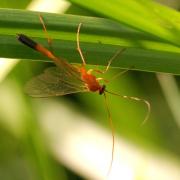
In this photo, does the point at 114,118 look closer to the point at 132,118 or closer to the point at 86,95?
the point at 132,118

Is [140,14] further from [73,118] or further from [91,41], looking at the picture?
[73,118]

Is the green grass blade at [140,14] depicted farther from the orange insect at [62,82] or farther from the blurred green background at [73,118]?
the blurred green background at [73,118]

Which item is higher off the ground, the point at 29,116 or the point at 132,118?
the point at 132,118

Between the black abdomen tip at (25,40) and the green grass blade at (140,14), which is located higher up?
the green grass blade at (140,14)

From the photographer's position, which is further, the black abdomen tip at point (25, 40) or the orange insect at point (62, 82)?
the orange insect at point (62, 82)

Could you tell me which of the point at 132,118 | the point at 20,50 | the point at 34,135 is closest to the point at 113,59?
the point at 20,50

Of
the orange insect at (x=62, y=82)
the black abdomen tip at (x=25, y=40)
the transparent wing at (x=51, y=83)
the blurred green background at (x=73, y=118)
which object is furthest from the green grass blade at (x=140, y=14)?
the blurred green background at (x=73, y=118)

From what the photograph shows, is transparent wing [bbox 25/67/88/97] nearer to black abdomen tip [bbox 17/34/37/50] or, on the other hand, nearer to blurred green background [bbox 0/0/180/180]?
blurred green background [bbox 0/0/180/180]
